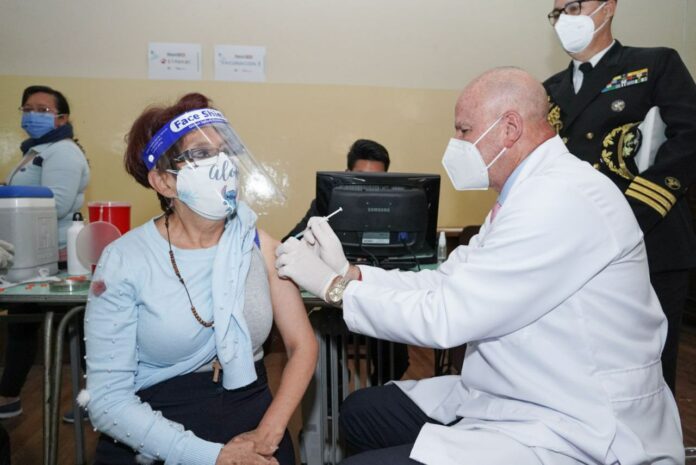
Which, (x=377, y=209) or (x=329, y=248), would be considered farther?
(x=377, y=209)

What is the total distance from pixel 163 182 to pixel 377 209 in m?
0.78

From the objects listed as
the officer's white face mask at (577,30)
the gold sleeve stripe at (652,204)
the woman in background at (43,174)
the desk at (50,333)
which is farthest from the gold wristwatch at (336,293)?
the woman in background at (43,174)

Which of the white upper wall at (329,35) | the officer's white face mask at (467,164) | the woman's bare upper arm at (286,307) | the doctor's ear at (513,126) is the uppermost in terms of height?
the white upper wall at (329,35)

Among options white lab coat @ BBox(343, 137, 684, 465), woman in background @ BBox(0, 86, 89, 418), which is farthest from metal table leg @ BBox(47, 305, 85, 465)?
white lab coat @ BBox(343, 137, 684, 465)

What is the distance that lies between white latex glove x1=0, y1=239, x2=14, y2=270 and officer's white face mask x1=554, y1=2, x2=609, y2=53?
2.16 meters

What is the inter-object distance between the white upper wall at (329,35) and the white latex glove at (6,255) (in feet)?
8.02

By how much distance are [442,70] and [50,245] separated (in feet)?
10.6

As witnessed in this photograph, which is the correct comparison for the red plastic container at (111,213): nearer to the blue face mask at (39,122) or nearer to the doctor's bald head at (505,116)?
the blue face mask at (39,122)

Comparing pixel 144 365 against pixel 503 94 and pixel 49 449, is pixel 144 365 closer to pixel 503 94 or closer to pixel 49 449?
pixel 49 449

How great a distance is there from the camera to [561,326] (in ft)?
3.85

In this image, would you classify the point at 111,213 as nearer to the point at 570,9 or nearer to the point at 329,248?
the point at 329,248

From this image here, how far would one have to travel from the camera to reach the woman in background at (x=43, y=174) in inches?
102

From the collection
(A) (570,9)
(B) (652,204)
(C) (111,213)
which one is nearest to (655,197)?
(B) (652,204)

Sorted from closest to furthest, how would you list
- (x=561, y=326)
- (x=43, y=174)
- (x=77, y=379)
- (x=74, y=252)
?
(x=561, y=326) → (x=74, y=252) → (x=77, y=379) → (x=43, y=174)
